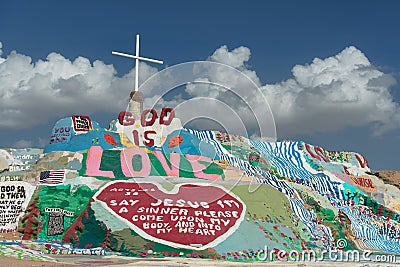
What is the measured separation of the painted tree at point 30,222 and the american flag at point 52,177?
207 cm

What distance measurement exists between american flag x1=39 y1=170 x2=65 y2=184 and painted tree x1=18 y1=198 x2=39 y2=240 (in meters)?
2.07

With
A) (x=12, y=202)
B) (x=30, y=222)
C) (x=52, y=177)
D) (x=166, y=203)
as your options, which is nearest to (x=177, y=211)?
(x=166, y=203)

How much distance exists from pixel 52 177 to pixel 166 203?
→ 32.4 feet

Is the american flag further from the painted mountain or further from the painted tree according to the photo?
the painted tree

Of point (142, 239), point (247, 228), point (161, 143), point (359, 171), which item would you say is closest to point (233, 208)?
point (247, 228)

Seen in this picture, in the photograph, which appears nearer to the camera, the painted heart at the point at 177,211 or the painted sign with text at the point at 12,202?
the painted heart at the point at 177,211

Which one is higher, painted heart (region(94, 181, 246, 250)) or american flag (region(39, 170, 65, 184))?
american flag (region(39, 170, 65, 184))

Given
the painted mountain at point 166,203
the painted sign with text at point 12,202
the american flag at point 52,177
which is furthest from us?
the american flag at point 52,177

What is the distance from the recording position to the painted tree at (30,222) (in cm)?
3841

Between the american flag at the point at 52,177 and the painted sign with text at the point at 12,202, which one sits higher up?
the american flag at the point at 52,177

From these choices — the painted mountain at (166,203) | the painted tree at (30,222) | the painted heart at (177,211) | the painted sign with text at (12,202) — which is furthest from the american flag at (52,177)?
the painted heart at (177,211)

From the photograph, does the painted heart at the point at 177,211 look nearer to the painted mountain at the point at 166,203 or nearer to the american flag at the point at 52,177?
the painted mountain at the point at 166,203

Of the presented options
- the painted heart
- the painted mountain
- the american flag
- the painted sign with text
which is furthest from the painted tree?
the painted heart

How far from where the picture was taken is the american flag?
41.3 metres
